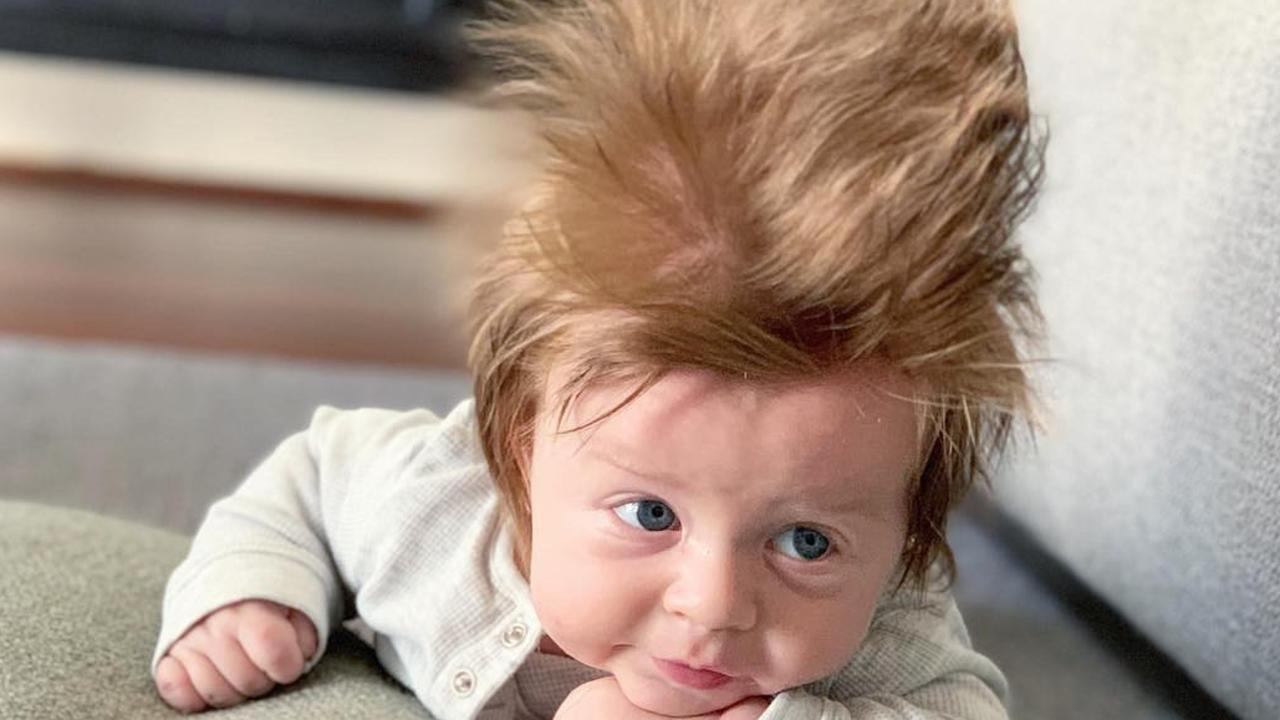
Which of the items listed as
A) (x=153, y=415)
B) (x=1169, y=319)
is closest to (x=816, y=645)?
(x=1169, y=319)

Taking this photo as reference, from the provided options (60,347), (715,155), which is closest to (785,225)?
(715,155)

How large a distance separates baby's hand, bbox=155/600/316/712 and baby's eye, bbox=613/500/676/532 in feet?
0.72

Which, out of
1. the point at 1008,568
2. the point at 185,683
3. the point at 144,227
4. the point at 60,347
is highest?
the point at 185,683

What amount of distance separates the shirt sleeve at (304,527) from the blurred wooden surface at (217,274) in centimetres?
75

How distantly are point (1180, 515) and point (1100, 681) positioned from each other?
0.75 ft

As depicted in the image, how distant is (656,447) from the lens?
0.54m

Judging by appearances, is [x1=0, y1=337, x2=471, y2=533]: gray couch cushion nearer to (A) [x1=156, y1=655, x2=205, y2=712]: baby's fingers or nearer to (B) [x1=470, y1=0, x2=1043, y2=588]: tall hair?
(A) [x1=156, y1=655, x2=205, y2=712]: baby's fingers

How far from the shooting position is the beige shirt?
66 centimetres

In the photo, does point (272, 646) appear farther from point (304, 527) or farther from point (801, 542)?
point (801, 542)

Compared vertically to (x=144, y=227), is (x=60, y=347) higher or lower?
higher

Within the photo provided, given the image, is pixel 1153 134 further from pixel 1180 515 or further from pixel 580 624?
pixel 580 624

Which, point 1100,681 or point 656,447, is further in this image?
point 1100,681

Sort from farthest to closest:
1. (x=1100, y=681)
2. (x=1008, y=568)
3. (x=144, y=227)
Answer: (x=144, y=227)
(x=1008, y=568)
(x=1100, y=681)

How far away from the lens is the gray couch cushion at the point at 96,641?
672mm
